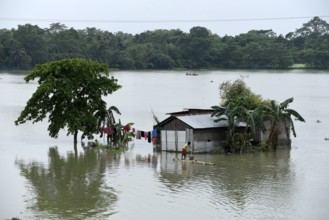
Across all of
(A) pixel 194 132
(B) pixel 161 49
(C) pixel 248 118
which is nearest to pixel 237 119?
(C) pixel 248 118

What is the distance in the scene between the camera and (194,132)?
107 ft

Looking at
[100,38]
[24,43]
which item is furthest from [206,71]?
[24,43]

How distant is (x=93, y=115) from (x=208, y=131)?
675cm

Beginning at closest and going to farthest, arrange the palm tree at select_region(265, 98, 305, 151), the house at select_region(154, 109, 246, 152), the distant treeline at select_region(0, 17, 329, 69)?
the house at select_region(154, 109, 246, 152), the palm tree at select_region(265, 98, 305, 151), the distant treeline at select_region(0, 17, 329, 69)

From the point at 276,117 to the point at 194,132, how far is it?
14.7ft

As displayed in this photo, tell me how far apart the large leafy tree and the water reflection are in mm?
1629

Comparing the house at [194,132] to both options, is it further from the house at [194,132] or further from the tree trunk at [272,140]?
the tree trunk at [272,140]

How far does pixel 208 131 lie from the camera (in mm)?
33125

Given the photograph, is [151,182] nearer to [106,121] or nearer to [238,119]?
[238,119]

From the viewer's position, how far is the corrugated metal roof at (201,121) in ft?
108

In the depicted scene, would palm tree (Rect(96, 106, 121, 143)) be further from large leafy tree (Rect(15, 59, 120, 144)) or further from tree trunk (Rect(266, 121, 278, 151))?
tree trunk (Rect(266, 121, 278, 151))

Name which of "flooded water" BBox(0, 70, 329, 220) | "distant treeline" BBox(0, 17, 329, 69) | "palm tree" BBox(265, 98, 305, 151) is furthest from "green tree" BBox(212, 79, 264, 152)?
"distant treeline" BBox(0, 17, 329, 69)

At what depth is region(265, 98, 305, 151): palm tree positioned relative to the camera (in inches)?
1330

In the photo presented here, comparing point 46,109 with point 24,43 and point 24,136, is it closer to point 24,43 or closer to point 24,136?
point 24,136
